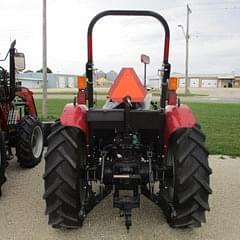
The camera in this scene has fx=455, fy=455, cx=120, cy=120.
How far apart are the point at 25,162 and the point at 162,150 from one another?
319 centimetres

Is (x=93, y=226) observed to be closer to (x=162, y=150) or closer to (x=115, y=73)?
(x=162, y=150)

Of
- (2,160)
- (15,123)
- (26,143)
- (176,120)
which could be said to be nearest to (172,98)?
(176,120)

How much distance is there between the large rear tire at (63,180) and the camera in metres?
4.39

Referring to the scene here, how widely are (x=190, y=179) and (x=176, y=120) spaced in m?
0.60

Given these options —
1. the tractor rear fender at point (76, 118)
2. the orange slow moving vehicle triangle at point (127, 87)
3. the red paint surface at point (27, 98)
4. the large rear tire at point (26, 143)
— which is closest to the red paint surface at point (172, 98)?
the orange slow moving vehicle triangle at point (127, 87)

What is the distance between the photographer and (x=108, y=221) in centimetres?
494

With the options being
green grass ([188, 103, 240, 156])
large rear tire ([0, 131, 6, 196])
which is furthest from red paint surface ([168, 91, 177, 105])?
green grass ([188, 103, 240, 156])

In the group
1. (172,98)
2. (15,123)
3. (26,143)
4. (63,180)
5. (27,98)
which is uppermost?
(172,98)

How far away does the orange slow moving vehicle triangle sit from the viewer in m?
4.82

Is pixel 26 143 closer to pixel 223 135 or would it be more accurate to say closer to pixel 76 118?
pixel 76 118

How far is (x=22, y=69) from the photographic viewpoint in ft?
23.6

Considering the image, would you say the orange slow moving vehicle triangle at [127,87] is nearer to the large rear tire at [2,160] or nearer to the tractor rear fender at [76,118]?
the tractor rear fender at [76,118]

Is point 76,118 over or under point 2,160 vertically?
over

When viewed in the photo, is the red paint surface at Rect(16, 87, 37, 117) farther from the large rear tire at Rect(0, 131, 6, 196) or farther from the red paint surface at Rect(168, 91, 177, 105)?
the red paint surface at Rect(168, 91, 177, 105)
